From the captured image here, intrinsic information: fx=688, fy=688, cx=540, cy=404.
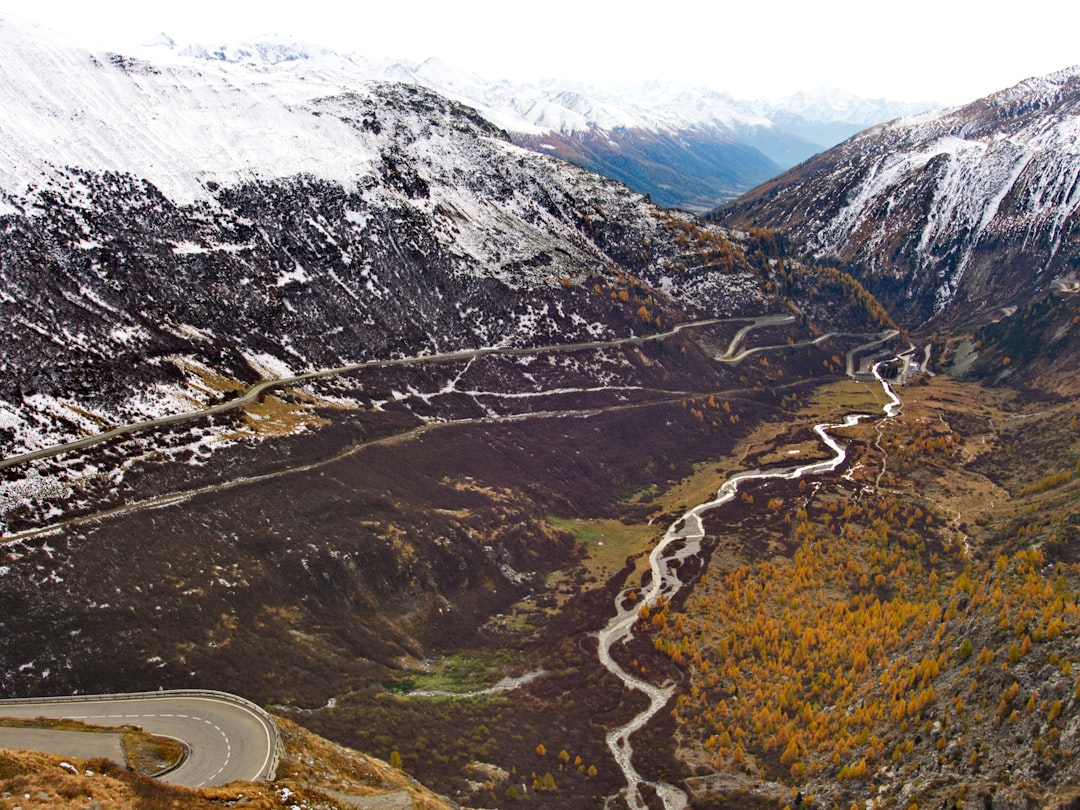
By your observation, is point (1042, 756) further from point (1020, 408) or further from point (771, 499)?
point (1020, 408)

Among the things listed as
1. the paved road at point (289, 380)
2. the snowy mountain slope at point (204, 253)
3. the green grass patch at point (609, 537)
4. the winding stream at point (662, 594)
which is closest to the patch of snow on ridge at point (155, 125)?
the snowy mountain slope at point (204, 253)

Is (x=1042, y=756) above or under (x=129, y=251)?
under

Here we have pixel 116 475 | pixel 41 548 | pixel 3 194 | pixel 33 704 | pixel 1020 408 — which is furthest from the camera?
pixel 1020 408

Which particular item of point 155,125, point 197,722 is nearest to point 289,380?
point 197,722

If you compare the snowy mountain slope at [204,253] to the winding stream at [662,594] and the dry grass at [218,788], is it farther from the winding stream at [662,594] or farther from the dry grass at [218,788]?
the winding stream at [662,594]

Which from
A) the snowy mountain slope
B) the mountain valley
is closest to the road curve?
the mountain valley

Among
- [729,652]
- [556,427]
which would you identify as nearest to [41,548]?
[729,652]

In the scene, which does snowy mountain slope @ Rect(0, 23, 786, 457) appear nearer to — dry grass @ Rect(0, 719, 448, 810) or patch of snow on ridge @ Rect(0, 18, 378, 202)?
patch of snow on ridge @ Rect(0, 18, 378, 202)
